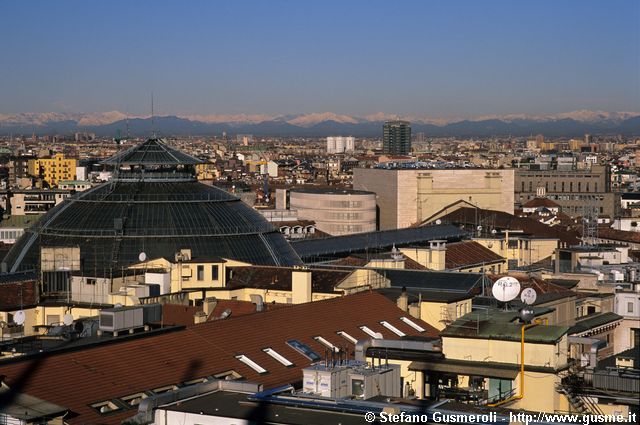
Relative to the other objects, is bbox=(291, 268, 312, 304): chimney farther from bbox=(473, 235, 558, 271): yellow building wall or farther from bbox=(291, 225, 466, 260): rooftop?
bbox=(473, 235, 558, 271): yellow building wall

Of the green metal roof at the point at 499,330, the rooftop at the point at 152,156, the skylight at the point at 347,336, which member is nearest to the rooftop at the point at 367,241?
the rooftop at the point at 152,156

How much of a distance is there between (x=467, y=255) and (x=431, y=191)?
49.8 m

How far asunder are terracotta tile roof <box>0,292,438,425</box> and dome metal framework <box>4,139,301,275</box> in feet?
52.7

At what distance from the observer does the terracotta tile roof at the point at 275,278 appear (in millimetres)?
47969

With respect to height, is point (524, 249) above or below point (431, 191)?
below

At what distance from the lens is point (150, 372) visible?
93.7 ft

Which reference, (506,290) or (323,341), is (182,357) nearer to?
(323,341)

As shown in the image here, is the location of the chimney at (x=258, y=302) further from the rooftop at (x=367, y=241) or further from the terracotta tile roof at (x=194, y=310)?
the rooftop at (x=367, y=241)

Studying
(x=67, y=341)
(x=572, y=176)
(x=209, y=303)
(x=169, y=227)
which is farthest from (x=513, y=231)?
(x=572, y=176)

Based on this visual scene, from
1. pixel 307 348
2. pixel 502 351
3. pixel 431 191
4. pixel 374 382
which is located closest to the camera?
pixel 374 382

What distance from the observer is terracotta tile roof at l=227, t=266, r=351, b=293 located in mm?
47969

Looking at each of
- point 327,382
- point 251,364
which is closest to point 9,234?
point 251,364

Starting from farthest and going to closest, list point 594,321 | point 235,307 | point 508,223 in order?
point 508,223, point 594,321, point 235,307

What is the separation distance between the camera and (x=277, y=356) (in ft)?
107
